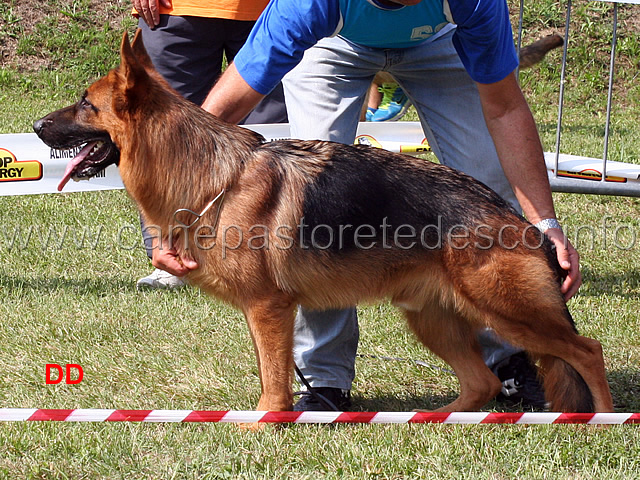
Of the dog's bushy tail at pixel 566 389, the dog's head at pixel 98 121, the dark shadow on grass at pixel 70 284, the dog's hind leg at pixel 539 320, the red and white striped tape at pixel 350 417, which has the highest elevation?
the dog's head at pixel 98 121

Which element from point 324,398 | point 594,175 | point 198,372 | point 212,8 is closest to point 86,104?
point 198,372

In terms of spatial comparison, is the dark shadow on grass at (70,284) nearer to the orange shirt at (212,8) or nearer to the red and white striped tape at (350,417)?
the orange shirt at (212,8)

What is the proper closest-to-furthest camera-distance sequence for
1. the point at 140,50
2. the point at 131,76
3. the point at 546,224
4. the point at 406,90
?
the point at 131,76
the point at 140,50
the point at 546,224
the point at 406,90

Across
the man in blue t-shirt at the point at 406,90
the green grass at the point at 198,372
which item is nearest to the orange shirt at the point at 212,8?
the man in blue t-shirt at the point at 406,90

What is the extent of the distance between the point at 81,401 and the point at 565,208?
201 inches

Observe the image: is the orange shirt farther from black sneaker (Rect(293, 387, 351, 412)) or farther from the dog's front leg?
black sneaker (Rect(293, 387, 351, 412))

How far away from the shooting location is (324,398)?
374cm

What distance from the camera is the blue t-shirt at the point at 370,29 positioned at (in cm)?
328

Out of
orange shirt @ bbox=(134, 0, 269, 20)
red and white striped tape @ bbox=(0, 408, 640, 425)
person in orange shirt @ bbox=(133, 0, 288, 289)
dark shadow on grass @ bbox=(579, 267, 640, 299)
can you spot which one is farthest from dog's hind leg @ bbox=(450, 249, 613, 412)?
orange shirt @ bbox=(134, 0, 269, 20)

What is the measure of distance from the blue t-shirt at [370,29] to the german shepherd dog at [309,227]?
0.38 metres

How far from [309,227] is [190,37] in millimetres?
2665

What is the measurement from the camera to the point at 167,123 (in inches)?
124

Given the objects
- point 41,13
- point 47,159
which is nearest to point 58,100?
point 41,13

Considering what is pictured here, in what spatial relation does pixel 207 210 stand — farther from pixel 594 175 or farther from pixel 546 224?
pixel 594 175
